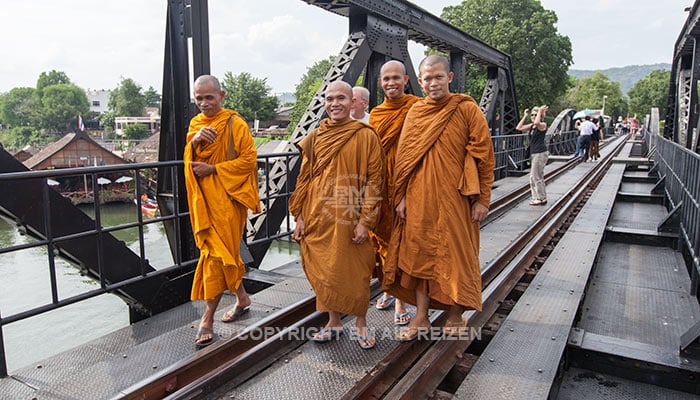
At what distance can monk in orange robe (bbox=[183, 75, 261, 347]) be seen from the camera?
3.00 metres

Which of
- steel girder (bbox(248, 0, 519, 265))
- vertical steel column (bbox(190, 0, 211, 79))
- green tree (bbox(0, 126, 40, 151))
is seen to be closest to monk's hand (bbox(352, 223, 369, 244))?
steel girder (bbox(248, 0, 519, 265))

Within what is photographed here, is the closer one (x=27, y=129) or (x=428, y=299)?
(x=428, y=299)

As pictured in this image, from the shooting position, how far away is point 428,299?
120 inches

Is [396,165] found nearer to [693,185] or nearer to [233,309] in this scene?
[233,309]

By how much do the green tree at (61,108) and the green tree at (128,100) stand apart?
6282mm

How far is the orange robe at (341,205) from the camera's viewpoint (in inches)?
108

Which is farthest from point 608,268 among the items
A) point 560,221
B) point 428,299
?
point 428,299

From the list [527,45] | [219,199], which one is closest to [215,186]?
[219,199]

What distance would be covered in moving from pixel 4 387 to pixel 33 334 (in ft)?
46.2

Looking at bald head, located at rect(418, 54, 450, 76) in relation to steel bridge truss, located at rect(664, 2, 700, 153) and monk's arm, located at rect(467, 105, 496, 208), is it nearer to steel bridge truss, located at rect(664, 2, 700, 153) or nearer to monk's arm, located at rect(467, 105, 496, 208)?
monk's arm, located at rect(467, 105, 496, 208)

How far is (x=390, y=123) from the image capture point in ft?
10.5

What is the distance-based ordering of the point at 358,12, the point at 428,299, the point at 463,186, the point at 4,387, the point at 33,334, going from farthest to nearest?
1. the point at 33,334
2. the point at 358,12
3. the point at 428,299
4. the point at 463,186
5. the point at 4,387

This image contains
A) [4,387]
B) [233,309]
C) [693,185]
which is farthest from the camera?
[693,185]

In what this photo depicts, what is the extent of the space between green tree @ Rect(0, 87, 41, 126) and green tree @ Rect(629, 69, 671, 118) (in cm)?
10784
